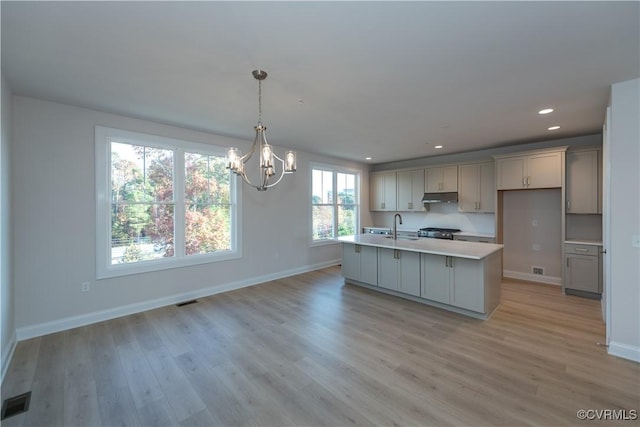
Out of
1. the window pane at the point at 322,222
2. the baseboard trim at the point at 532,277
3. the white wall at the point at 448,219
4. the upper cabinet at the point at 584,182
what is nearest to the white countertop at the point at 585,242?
the upper cabinet at the point at 584,182

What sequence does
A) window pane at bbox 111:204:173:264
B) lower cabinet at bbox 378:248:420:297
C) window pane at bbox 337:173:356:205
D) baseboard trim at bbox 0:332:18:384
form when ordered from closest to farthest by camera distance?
baseboard trim at bbox 0:332:18:384
window pane at bbox 111:204:173:264
lower cabinet at bbox 378:248:420:297
window pane at bbox 337:173:356:205

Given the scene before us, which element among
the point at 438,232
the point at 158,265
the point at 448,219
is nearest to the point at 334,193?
the point at 438,232

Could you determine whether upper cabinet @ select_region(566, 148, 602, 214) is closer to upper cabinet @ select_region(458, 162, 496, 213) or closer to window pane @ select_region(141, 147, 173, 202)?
upper cabinet @ select_region(458, 162, 496, 213)

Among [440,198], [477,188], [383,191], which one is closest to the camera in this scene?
[477,188]

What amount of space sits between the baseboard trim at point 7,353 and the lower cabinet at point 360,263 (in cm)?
415

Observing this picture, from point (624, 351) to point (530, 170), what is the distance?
313cm

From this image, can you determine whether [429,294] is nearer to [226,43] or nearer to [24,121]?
[226,43]

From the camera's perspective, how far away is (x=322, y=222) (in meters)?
6.47

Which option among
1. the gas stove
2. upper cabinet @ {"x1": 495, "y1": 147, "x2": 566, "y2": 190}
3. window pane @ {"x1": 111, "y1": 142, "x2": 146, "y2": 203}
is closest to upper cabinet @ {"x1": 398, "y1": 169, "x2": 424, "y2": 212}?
the gas stove

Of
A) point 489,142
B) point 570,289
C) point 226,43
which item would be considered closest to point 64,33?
point 226,43

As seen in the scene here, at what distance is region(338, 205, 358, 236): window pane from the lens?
6910mm

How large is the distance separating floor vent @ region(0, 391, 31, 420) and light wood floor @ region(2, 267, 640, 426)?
0.21ft

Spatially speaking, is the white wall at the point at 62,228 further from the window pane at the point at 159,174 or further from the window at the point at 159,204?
the window pane at the point at 159,174

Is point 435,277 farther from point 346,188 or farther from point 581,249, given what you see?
point 346,188
